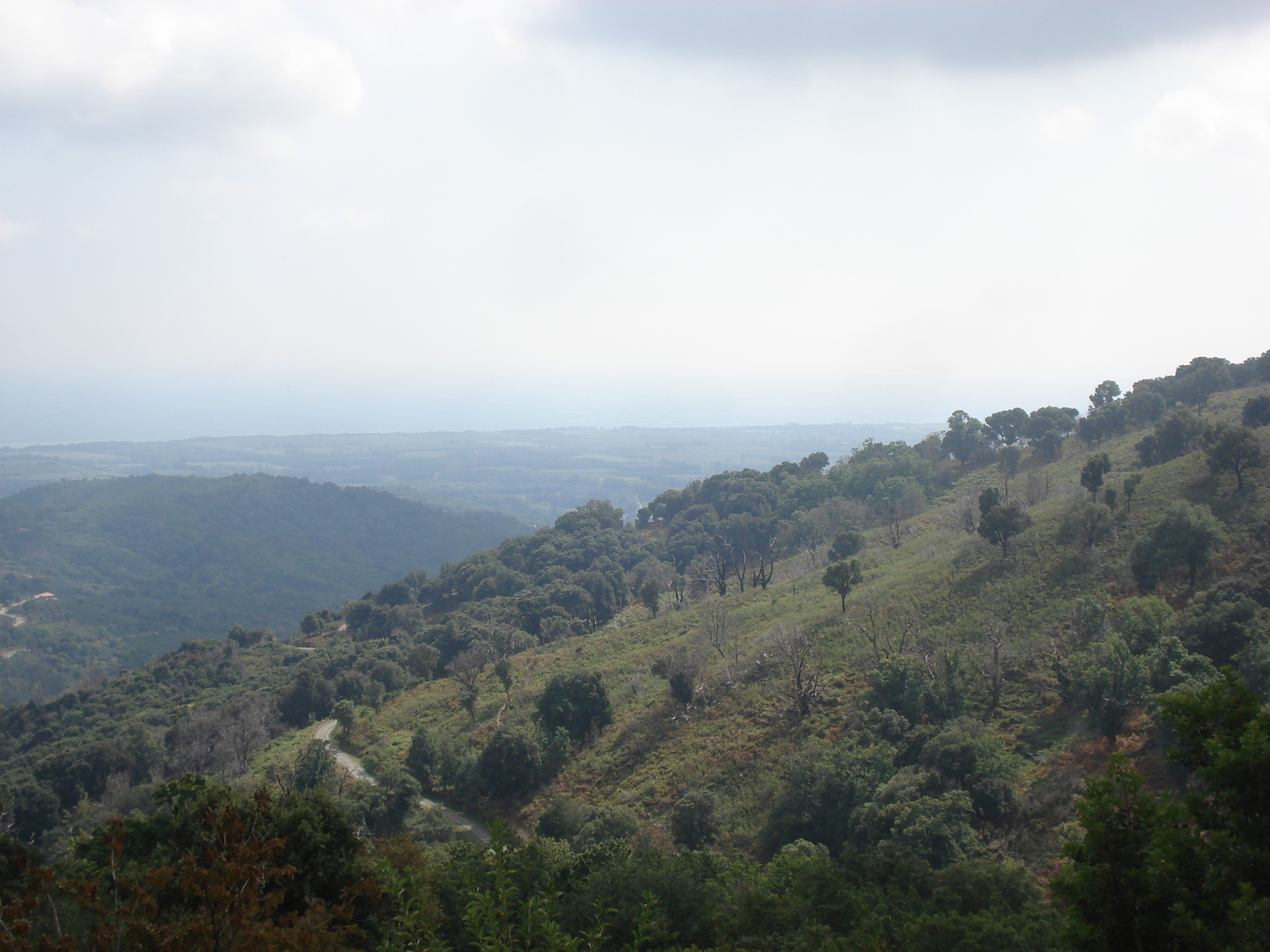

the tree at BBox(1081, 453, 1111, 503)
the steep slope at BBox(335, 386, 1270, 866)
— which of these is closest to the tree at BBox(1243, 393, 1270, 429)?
the steep slope at BBox(335, 386, 1270, 866)

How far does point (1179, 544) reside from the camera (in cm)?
2400

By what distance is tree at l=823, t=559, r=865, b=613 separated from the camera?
1237 inches

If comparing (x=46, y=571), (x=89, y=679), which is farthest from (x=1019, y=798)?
(x=46, y=571)

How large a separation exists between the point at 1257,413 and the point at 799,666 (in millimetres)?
27375

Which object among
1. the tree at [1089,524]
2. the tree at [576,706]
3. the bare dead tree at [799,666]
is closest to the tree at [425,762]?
the tree at [576,706]

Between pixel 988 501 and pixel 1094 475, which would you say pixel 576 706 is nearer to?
pixel 988 501

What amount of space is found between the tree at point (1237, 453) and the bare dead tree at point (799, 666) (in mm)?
17548

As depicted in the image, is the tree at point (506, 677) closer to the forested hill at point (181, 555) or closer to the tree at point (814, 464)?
the tree at point (814, 464)

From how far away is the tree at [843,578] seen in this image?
31.4 m

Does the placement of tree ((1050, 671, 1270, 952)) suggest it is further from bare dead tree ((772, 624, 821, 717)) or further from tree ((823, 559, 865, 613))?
tree ((823, 559, 865, 613))

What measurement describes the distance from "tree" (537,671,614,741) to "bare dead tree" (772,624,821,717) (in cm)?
690

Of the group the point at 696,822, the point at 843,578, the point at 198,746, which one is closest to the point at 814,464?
the point at 843,578

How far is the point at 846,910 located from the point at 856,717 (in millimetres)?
12008

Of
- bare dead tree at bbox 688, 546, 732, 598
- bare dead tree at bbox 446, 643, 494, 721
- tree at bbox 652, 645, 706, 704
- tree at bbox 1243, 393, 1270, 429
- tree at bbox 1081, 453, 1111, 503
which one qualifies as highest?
tree at bbox 1243, 393, 1270, 429
